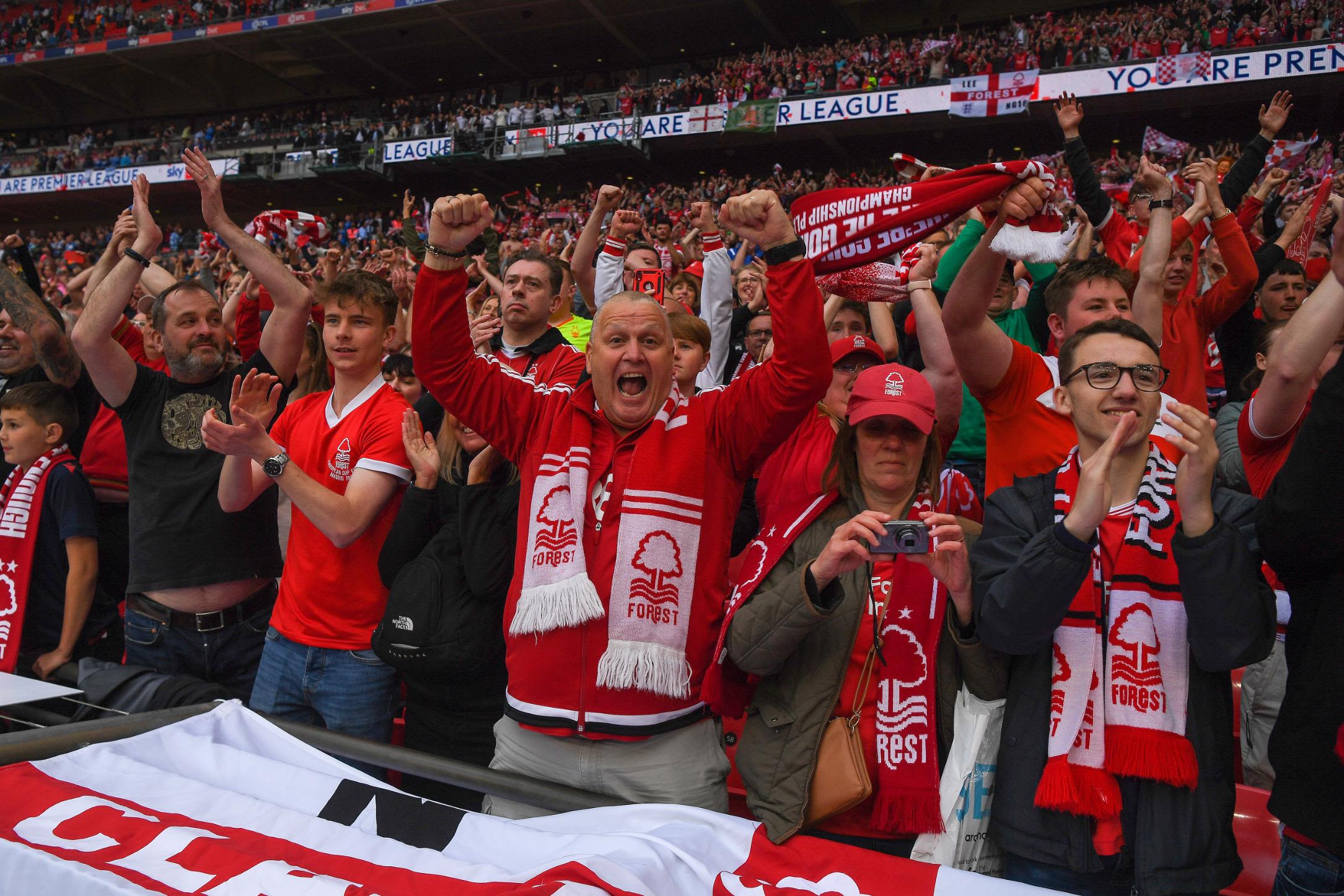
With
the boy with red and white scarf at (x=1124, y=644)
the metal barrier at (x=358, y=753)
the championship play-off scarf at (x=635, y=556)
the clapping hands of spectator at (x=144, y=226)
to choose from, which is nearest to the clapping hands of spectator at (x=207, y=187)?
the clapping hands of spectator at (x=144, y=226)

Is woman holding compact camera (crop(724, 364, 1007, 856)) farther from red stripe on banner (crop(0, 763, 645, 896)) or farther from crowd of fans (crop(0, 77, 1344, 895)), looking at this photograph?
red stripe on banner (crop(0, 763, 645, 896))

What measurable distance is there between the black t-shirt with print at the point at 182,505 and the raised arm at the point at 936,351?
2.21 metres

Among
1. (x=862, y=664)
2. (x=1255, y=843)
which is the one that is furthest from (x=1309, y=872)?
(x=862, y=664)

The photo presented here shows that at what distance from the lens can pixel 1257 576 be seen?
1644 mm

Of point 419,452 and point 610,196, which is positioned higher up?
point 610,196

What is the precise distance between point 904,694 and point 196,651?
90.9 inches

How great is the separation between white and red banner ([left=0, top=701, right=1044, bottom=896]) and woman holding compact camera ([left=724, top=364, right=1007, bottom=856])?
152 millimetres

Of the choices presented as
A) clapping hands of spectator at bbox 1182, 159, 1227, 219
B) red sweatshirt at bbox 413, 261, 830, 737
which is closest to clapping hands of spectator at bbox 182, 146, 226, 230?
red sweatshirt at bbox 413, 261, 830, 737

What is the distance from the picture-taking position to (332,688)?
8.57 feet

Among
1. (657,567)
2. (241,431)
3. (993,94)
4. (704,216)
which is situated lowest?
(657,567)

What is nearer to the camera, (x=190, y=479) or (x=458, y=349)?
(x=458, y=349)

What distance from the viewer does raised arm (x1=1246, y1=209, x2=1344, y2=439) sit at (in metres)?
1.68

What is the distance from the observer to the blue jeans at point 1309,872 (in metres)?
1.48

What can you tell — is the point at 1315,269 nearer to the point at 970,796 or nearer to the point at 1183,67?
the point at 970,796
